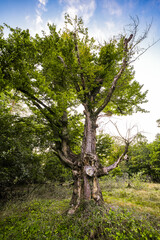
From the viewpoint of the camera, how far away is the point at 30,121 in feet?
16.5

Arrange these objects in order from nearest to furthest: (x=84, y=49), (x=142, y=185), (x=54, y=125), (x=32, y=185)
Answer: (x=54, y=125) < (x=84, y=49) < (x=32, y=185) < (x=142, y=185)

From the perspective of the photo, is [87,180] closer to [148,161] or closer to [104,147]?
[104,147]

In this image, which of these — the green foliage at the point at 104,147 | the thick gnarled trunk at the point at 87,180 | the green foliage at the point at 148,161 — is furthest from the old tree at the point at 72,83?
the green foliage at the point at 148,161

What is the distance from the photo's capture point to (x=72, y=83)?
206 inches

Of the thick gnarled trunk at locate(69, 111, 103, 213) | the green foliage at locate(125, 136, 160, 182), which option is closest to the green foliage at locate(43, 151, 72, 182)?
the thick gnarled trunk at locate(69, 111, 103, 213)

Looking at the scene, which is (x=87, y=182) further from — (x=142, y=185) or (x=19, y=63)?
(x=142, y=185)

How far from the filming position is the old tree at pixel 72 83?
12.3 feet

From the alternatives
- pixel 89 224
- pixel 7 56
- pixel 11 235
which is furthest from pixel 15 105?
pixel 89 224

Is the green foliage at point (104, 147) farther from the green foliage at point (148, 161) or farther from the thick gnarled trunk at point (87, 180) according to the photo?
the green foliage at point (148, 161)

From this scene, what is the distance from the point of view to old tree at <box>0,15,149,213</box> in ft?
12.3

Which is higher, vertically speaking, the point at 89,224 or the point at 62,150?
the point at 62,150

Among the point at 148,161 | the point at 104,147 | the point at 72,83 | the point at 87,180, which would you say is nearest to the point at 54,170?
the point at 104,147

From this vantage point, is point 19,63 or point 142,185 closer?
point 19,63

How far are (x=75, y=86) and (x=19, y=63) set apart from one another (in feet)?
8.41
